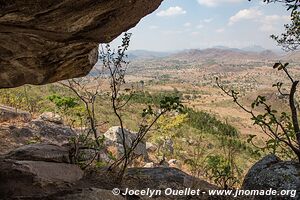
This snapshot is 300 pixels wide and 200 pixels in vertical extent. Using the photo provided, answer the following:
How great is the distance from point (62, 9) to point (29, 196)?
2.50m

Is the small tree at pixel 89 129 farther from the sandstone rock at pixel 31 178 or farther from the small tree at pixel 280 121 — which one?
the small tree at pixel 280 121

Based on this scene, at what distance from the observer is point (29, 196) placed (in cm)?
462

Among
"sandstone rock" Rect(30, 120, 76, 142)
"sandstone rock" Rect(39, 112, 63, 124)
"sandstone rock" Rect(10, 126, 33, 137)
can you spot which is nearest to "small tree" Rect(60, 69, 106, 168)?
"sandstone rock" Rect(10, 126, 33, 137)

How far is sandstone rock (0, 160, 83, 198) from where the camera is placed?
490 centimetres

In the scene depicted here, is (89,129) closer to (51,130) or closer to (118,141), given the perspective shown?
(51,130)

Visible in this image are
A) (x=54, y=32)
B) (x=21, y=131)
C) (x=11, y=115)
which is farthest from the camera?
(x=11, y=115)

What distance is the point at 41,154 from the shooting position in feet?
20.9

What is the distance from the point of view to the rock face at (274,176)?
5.72 metres

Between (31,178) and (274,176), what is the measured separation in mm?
4023

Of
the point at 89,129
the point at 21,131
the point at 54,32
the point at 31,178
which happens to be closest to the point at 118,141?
the point at 21,131

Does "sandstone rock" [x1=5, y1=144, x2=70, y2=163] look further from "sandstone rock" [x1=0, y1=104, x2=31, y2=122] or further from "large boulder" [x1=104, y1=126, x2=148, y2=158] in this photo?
"large boulder" [x1=104, y1=126, x2=148, y2=158]

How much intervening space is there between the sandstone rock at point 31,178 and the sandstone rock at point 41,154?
0.41m

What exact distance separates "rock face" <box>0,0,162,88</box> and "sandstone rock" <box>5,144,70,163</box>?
151 cm

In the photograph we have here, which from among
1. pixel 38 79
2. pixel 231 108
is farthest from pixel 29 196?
pixel 231 108
